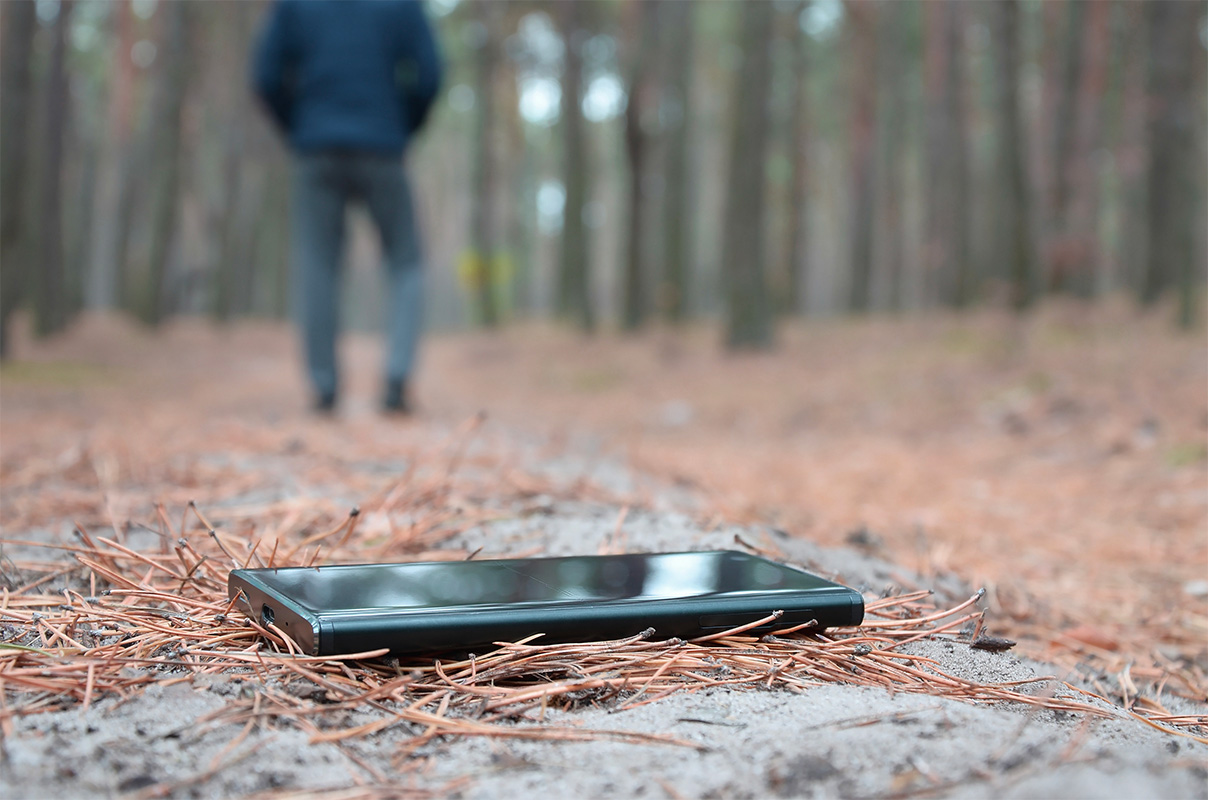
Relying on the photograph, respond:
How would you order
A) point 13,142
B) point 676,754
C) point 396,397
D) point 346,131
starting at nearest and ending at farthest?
point 676,754 < point 346,131 < point 396,397 < point 13,142

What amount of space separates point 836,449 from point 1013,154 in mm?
6084

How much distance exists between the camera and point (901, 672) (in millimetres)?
1251

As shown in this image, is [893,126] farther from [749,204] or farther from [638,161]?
[749,204]

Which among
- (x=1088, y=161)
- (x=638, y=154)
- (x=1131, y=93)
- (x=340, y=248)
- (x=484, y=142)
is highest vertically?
(x=1131, y=93)

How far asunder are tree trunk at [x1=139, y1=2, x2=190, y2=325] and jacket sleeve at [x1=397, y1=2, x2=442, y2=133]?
31.1ft

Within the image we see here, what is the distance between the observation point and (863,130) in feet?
57.9

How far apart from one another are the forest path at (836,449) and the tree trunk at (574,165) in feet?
12.9

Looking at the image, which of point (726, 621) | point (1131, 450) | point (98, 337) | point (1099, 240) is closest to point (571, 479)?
point (726, 621)

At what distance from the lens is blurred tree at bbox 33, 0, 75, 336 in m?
9.66

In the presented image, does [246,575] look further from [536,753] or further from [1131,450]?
[1131,450]

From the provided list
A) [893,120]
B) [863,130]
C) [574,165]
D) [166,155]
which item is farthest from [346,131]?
[893,120]

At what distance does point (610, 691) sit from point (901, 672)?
39 cm

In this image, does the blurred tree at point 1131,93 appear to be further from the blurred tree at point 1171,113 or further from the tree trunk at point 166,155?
the tree trunk at point 166,155

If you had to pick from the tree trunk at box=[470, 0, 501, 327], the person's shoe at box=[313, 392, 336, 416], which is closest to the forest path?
the person's shoe at box=[313, 392, 336, 416]
